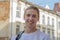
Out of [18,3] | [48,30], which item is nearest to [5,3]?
[18,3]

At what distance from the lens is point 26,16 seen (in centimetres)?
222

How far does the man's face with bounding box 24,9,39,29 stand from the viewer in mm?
2188

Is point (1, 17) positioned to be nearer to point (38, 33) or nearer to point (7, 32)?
point (7, 32)

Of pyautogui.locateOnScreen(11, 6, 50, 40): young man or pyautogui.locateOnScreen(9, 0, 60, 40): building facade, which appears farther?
pyautogui.locateOnScreen(9, 0, 60, 40): building facade

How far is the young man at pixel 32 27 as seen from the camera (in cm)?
219

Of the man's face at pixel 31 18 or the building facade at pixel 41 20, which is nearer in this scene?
the man's face at pixel 31 18

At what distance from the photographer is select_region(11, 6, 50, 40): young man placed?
86.1 inches

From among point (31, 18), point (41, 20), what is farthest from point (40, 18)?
point (31, 18)

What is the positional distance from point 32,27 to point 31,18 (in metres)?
0.10

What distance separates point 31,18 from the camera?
2189mm

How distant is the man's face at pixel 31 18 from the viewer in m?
2.19

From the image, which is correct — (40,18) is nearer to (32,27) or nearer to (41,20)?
(41,20)

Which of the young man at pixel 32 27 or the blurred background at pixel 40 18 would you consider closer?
the young man at pixel 32 27

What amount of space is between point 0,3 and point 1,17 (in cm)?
18
